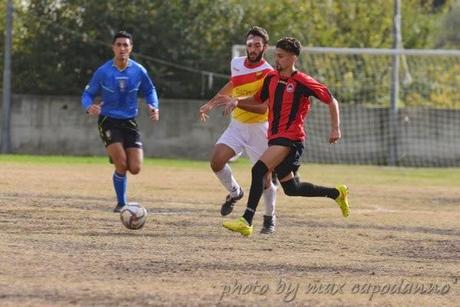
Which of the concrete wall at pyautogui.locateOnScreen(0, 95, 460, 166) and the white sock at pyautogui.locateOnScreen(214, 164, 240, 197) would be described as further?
the concrete wall at pyautogui.locateOnScreen(0, 95, 460, 166)

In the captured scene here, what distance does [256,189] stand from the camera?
11539mm

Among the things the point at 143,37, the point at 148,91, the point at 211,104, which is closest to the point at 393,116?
the point at 143,37

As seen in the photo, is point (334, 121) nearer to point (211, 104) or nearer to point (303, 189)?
point (303, 189)

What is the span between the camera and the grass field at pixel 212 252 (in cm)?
772

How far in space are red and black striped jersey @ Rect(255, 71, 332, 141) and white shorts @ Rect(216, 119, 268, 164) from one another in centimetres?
103

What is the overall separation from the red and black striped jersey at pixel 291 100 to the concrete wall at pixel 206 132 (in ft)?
66.3

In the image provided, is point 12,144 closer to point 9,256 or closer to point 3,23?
point 3,23

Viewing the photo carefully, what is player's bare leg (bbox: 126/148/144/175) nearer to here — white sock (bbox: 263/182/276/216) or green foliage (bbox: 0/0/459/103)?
white sock (bbox: 263/182/276/216)

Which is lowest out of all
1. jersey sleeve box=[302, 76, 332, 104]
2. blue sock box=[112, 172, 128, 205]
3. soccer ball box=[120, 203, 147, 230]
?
blue sock box=[112, 172, 128, 205]

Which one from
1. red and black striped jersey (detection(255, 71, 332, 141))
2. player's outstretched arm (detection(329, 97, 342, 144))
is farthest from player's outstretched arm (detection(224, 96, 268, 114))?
player's outstretched arm (detection(329, 97, 342, 144))

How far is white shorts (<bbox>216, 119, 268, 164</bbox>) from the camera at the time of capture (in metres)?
12.7

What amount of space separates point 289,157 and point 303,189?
522 millimetres

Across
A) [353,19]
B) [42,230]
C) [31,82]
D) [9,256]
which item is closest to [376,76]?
[353,19]

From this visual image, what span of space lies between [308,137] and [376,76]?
4.15 metres
